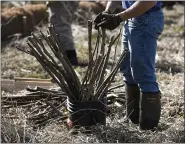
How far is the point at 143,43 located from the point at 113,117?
0.77m

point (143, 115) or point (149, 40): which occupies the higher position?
point (149, 40)

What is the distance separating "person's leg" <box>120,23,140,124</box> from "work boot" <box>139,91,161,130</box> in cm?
18

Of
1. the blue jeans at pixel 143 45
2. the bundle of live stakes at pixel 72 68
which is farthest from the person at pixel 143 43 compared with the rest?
the bundle of live stakes at pixel 72 68

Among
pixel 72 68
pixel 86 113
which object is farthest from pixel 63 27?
pixel 86 113

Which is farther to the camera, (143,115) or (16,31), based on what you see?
(16,31)

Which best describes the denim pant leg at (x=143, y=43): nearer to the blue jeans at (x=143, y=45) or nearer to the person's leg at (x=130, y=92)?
the blue jeans at (x=143, y=45)

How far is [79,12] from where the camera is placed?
306 inches

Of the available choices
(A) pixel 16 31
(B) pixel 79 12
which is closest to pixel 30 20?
(A) pixel 16 31

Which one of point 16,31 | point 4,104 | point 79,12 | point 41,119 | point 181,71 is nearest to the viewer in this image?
point 41,119

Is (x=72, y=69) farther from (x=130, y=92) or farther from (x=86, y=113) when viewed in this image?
(x=130, y=92)

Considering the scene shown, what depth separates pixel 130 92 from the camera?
352 cm

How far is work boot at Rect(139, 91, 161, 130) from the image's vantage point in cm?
328

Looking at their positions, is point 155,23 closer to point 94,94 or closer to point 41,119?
point 94,94

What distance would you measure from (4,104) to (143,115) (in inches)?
50.0
